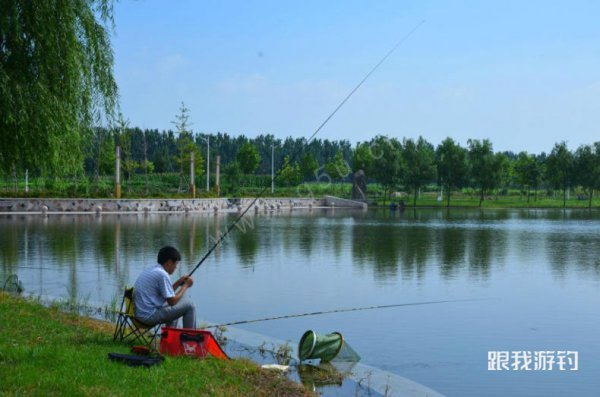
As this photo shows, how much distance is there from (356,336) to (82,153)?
5.53m

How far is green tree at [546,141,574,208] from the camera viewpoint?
6925 cm

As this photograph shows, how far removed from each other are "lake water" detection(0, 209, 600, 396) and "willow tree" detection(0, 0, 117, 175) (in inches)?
135

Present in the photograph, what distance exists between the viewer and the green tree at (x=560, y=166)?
6925 centimetres

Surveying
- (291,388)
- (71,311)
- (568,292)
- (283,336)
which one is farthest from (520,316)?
(71,311)

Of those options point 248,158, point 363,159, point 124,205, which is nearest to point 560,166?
point 363,159

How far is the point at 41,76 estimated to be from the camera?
9.87m

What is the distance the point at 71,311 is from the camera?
10930 mm

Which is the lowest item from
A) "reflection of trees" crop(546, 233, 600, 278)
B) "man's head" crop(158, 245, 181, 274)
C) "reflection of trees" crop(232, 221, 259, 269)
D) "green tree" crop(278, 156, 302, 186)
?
"reflection of trees" crop(546, 233, 600, 278)

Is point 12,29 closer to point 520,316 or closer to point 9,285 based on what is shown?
point 9,285

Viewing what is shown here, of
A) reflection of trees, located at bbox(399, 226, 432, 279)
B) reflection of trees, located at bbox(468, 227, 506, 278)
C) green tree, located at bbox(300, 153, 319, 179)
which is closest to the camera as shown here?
reflection of trees, located at bbox(399, 226, 432, 279)

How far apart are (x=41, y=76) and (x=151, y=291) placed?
3.87 m

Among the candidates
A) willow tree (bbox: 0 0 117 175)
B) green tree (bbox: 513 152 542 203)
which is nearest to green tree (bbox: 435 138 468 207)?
green tree (bbox: 513 152 542 203)

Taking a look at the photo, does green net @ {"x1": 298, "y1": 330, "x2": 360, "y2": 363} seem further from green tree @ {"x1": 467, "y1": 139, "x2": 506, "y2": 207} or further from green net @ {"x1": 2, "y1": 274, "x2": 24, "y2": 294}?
green tree @ {"x1": 467, "y1": 139, "x2": 506, "y2": 207}

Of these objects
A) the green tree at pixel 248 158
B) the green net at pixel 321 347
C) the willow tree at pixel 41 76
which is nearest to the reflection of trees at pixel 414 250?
the green net at pixel 321 347
